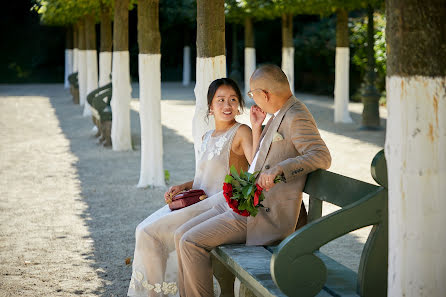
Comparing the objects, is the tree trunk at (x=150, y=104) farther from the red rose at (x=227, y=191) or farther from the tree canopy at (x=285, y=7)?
the tree canopy at (x=285, y=7)

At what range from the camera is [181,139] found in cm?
1667

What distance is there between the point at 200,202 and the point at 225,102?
745mm

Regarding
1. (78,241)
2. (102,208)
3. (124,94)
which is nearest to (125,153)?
→ (124,94)

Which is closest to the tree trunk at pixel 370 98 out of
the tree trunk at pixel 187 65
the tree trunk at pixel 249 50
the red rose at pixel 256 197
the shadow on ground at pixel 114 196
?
the shadow on ground at pixel 114 196

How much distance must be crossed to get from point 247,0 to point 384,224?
20.7 meters

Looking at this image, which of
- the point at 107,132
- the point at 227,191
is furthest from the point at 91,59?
the point at 227,191

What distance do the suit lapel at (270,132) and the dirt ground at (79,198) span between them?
1.80 metres

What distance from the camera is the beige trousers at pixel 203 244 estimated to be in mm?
4605

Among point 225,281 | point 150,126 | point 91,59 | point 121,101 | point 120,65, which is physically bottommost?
point 225,281

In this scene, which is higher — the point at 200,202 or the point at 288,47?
the point at 288,47

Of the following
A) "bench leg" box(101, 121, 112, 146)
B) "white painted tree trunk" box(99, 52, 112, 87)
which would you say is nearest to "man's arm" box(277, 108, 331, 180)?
"bench leg" box(101, 121, 112, 146)

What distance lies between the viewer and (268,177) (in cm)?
431

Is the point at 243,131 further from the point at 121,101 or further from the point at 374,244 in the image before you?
the point at 121,101

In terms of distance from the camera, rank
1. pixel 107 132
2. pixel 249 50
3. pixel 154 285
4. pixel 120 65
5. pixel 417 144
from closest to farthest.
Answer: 1. pixel 417 144
2. pixel 154 285
3. pixel 120 65
4. pixel 107 132
5. pixel 249 50
